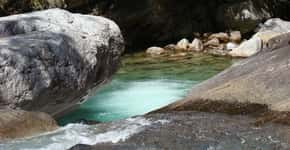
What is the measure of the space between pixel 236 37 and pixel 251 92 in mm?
16096

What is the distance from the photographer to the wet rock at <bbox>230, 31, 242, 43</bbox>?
21.8m

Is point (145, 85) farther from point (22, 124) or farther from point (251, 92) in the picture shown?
point (251, 92)

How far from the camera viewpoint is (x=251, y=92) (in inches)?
242

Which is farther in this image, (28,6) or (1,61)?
(28,6)

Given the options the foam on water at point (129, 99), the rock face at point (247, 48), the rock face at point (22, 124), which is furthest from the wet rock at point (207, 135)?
the rock face at point (247, 48)

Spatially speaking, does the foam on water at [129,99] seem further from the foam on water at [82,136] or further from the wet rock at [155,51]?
the wet rock at [155,51]

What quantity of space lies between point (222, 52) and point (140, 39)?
4.06 metres

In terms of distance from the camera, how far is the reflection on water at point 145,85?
11000mm

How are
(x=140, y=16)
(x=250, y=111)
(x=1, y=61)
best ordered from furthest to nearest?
(x=140, y=16) → (x=1, y=61) → (x=250, y=111)

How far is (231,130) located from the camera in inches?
211

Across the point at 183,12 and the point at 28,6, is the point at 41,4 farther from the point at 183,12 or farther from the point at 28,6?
the point at 183,12

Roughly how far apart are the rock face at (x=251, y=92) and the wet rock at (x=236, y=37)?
14.9m

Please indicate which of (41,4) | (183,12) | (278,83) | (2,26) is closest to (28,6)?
(41,4)

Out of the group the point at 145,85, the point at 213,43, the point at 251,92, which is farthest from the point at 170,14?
the point at 251,92
